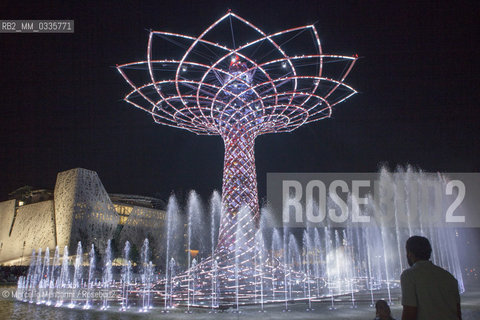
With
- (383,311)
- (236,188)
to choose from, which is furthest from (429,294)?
(236,188)

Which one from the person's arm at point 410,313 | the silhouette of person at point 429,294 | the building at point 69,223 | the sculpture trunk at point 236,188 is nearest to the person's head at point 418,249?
the silhouette of person at point 429,294

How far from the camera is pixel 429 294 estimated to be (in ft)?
9.32

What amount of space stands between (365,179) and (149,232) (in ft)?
138

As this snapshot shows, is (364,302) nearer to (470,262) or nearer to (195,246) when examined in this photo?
(470,262)

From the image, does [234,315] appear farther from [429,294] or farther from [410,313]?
[429,294]

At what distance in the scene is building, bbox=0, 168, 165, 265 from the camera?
49000 mm

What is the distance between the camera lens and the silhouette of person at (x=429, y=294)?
284 cm

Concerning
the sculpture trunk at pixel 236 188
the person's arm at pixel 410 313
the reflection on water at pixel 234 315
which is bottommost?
the reflection on water at pixel 234 315

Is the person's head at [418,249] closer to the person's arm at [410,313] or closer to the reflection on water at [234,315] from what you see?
the person's arm at [410,313]

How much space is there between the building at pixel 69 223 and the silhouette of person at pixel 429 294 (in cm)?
5115

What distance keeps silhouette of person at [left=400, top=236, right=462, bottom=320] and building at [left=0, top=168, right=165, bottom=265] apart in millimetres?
51151

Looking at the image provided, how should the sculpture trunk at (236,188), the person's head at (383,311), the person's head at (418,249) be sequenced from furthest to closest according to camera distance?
the sculpture trunk at (236,188), the person's head at (383,311), the person's head at (418,249)

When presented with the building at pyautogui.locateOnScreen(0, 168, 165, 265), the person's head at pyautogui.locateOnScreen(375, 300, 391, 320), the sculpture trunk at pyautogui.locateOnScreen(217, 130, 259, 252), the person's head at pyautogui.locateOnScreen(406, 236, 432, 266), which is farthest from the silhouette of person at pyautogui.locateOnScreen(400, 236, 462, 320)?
the building at pyautogui.locateOnScreen(0, 168, 165, 265)

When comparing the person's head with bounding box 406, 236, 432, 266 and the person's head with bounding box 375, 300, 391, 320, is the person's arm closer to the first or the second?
the person's head with bounding box 406, 236, 432, 266
